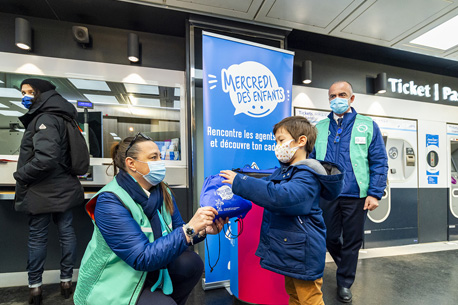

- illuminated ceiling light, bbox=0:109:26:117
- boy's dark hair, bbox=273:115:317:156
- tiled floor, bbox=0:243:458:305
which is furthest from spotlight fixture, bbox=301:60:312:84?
illuminated ceiling light, bbox=0:109:26:117

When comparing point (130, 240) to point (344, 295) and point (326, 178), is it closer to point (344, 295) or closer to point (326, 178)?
point (326, 178)

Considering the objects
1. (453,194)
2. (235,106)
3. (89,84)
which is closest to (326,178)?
(235,106)

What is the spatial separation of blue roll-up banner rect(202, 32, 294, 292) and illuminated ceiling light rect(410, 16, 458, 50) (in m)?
2.04

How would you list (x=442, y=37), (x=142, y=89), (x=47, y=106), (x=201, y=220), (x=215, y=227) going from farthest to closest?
(x=442, y=37) → (x=142, y=89) → (x=47, y=106) → (x=215, y=227) → (x=201, y=220)

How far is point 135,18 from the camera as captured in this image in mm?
2510

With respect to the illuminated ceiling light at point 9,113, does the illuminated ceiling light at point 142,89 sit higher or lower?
higher

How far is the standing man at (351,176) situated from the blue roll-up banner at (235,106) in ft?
1.85

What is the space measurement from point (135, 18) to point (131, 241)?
2.45 metres

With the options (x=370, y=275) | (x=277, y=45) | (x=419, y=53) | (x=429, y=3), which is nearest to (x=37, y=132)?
(x=277, y=45)

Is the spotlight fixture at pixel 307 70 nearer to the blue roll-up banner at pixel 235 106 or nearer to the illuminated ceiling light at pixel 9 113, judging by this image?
the blue roll-up banner at pixel 235 106

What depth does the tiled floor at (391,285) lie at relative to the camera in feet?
6.40

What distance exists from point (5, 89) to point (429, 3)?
173 inches

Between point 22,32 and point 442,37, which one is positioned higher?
point 442,37

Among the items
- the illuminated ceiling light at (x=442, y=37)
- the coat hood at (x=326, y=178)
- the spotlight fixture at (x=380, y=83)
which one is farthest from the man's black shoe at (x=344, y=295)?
the illuminated ceiling light at (x=442, y=37)
